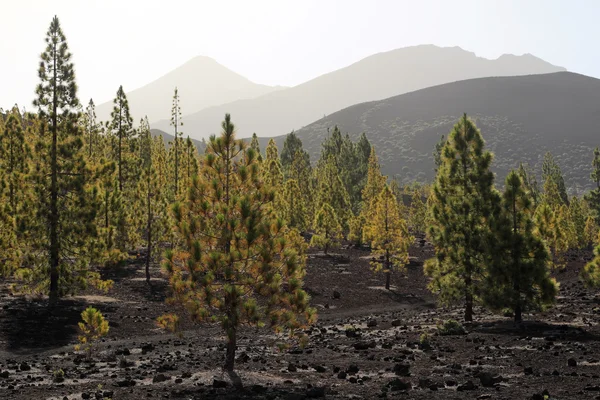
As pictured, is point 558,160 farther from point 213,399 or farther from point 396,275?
point 213,399

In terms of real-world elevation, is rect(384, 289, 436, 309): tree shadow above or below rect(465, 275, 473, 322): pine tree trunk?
below

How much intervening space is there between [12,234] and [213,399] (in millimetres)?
19092

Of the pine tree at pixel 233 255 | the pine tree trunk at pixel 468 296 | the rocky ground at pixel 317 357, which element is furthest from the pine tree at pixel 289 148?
the pine tree at pixel 233 255

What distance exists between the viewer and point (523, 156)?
19650 cm

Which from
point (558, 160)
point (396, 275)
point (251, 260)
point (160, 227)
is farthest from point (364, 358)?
point (558, 160)

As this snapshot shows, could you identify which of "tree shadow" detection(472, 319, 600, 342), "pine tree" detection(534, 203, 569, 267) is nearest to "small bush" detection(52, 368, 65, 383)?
"tree shadow" detection(472, 319, 600, 342)

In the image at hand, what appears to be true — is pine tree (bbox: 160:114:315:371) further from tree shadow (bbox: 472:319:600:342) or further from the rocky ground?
tree shadow (bbox: 472:319:600:342)

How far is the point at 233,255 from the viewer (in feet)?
44.6

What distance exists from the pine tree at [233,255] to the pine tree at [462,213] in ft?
42.1

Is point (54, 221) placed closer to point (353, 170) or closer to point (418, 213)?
point (353, 170)

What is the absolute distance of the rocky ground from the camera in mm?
12773

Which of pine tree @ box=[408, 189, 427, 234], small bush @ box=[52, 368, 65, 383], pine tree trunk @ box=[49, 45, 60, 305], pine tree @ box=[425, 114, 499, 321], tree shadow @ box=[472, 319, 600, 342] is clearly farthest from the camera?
pine tree @ box=[408, 189, 427, 234]

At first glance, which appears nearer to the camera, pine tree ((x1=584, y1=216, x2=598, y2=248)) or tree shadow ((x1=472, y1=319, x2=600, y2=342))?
tree shadow ((x1=472, y1=319, x2=600, y2=342))

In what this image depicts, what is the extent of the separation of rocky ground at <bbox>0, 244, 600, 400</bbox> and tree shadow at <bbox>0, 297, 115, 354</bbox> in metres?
0.04
